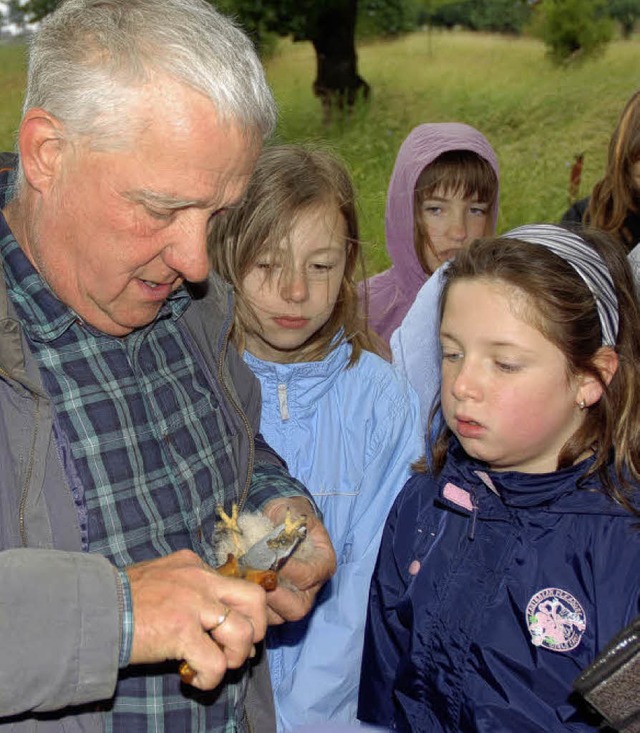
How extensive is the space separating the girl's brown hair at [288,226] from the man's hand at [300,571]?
92cm

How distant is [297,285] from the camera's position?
2.94 m

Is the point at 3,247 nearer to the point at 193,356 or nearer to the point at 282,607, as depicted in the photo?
the point at 193,356

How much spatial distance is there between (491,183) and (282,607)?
8.91 ft

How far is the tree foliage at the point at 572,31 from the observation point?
387 inches

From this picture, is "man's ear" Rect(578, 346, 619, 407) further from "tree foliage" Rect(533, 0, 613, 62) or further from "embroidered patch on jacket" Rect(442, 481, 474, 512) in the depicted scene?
"tree foliage" Rect(533, 0, 613, 62)

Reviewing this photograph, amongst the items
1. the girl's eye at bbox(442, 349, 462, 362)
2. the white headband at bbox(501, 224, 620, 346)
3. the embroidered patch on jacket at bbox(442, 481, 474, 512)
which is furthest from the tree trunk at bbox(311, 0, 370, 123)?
the embroidered patch on jacket at bbox(442, 481, 474, 512)

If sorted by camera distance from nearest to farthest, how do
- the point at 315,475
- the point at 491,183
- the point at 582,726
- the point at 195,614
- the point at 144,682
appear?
1. the point at 195,614
2. the point at 144,682
3. the point at 582,726
4. the point at 315,475
5. the point at 491,183

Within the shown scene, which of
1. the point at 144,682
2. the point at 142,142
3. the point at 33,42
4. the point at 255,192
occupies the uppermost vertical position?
the point at 33,42

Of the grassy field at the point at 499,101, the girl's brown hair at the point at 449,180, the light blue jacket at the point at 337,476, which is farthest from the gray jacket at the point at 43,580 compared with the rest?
the grassy field at the point at 499,101

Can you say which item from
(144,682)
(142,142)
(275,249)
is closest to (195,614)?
(144,682)

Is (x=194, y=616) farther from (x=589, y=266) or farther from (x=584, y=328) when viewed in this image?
(x=589, y=266)

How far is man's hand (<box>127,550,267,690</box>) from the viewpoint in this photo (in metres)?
1.52

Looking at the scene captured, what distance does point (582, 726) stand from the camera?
6.66ft

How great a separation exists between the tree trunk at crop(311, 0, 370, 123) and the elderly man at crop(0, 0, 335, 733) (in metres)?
7.78
